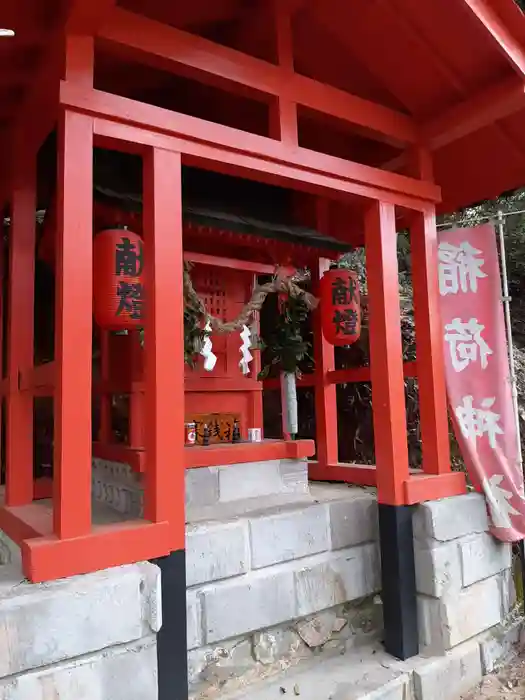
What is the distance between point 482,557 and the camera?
3.37 m

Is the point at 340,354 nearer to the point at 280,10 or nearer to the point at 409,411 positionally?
the point at 409,411

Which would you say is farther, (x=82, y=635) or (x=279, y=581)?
(x=279, y=581)

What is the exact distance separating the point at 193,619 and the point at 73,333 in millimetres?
1484

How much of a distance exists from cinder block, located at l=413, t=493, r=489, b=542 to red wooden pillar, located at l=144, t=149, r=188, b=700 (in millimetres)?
1545

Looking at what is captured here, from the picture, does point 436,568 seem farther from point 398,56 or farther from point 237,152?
point 398,56

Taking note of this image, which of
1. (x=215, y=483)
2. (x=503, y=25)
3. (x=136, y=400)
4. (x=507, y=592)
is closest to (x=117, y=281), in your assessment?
(x=136, y=400)

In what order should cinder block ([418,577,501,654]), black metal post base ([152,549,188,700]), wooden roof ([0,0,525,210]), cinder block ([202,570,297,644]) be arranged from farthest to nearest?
cinder block ([418,577,501,654]) → wooden roof ([0,0,525,210]) → cinder block ([202,570,297,644]) → black metal post base ([152,549,188,700])

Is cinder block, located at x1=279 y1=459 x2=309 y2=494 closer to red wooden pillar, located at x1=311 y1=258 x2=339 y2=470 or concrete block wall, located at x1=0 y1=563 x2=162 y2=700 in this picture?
red wooden pillar, located at x1=311 y1=258 x2=339 y2=470

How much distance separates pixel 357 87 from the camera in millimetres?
3656

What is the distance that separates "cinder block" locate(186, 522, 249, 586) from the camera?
260 centimetres

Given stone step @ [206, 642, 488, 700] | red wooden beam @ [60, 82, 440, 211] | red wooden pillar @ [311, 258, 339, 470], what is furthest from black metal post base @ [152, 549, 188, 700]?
red wooden pillar @ [311, 258, 339, 470]

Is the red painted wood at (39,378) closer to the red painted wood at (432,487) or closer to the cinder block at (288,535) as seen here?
the cinder block at (288,535)

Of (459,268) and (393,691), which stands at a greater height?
(459,268)

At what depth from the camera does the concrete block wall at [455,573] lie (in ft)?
10.1
